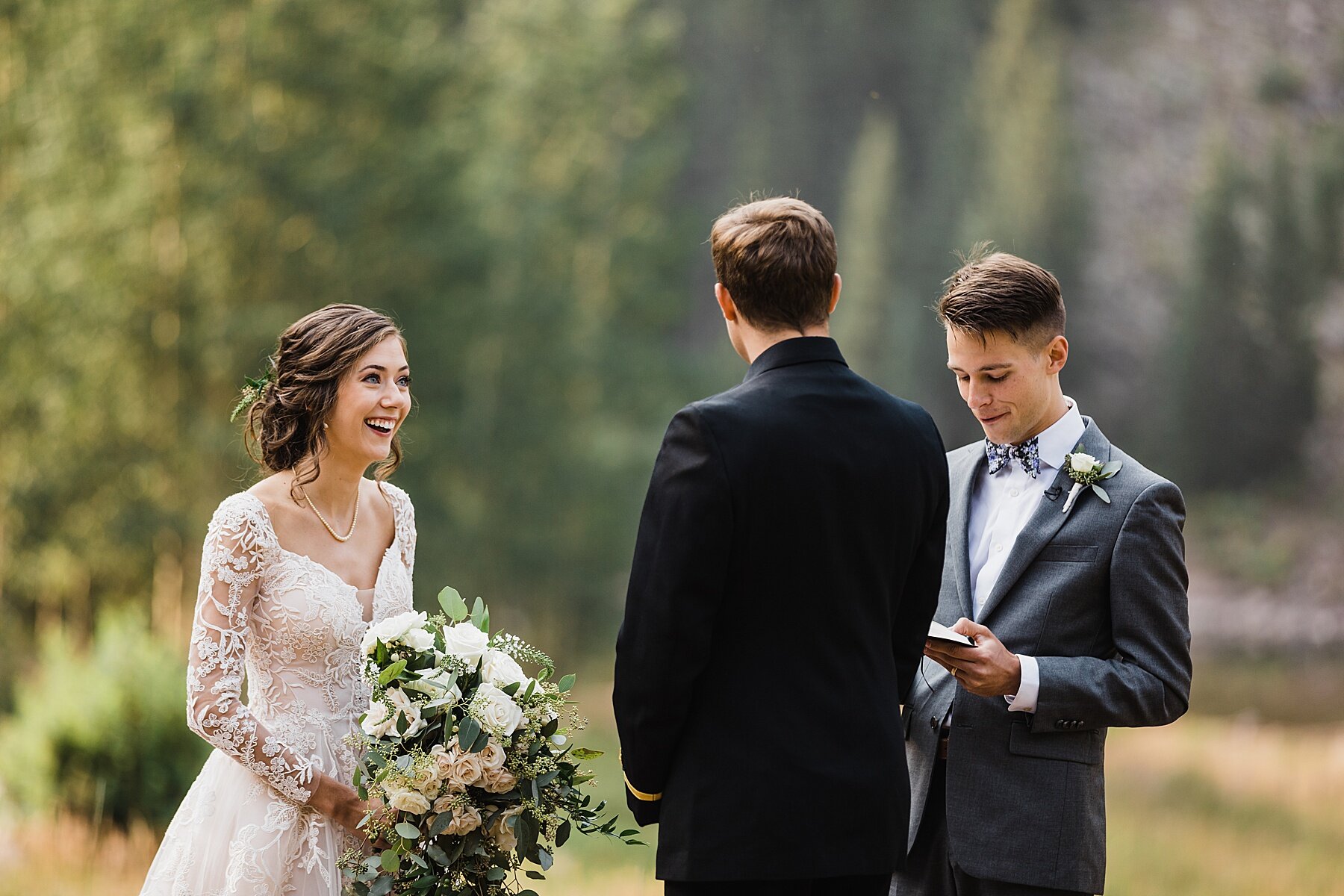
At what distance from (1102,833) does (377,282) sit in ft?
35.2

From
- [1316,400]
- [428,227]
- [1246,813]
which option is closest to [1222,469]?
[1316,400]

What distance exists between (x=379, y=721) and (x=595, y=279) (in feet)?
51.6

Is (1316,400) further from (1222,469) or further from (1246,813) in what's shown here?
(1246,813)

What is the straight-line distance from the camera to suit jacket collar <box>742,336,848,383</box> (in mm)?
1975

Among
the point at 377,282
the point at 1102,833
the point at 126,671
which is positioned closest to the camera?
the point at 1102,833

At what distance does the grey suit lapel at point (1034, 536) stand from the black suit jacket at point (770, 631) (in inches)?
22.0

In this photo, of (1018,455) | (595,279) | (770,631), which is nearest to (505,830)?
(770,631)

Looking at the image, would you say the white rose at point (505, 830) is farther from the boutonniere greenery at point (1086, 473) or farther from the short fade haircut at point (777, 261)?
the boutonniere greenery at point (1086, 473)

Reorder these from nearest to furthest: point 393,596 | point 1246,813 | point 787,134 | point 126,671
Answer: point 393,596, point 126,671, point 1246,813, point 787,134

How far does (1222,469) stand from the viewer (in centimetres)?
1648

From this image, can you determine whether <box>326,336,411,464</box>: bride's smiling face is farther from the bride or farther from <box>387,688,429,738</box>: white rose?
<box>387,688,429,738</box>: white rose

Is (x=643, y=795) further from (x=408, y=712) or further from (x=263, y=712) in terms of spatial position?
(x=263, y=712)

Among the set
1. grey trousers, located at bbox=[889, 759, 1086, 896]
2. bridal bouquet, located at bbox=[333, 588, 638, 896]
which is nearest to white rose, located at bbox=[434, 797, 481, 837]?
bridal bouquet, located at bbox=[333, 588, 638, 896]

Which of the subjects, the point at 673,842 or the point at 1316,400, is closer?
the point at 673,842
